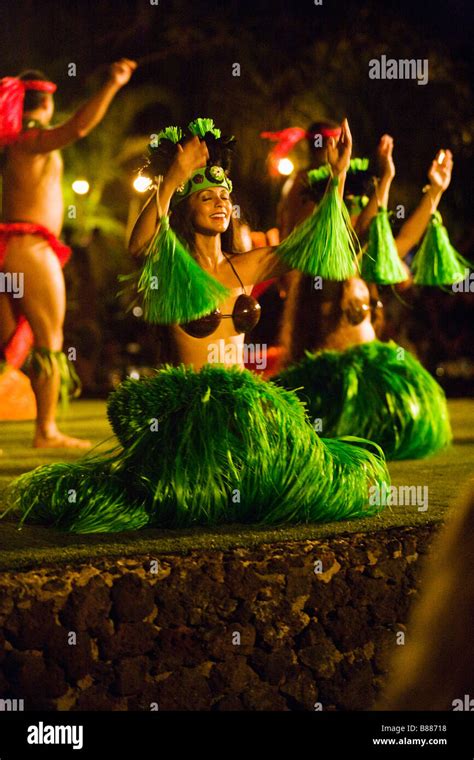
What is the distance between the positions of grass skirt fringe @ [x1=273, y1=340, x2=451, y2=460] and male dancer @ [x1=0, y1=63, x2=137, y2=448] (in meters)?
0.72

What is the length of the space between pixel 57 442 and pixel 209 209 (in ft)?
3.78

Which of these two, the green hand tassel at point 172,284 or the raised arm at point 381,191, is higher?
the raised arm at point 381,191

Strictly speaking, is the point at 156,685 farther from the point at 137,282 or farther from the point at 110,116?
the point at 110,116

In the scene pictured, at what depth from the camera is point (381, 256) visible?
2.99 m

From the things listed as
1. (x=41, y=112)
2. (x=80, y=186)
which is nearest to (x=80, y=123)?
(x=41, y=112)

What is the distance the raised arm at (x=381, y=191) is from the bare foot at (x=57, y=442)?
106 cm

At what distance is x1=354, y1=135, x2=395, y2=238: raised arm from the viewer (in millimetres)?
3021

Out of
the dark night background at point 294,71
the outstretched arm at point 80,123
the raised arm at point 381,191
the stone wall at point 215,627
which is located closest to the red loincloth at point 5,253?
the outstretched arm at point 80,123

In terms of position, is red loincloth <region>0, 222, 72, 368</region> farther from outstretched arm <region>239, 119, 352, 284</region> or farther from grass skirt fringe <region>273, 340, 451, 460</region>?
outstretched arm <region>239, 119, 352, 284</region>

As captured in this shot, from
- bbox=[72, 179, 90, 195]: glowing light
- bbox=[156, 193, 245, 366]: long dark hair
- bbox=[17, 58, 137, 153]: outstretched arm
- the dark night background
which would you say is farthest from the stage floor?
bbox=[72, 179, 90, 195]: glowing light

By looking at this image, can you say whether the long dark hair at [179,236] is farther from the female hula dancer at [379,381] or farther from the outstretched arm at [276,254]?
the female hula dancer at [379,381]

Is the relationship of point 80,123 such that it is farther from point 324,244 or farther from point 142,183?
point 324,244

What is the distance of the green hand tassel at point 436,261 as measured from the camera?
10.3 ft

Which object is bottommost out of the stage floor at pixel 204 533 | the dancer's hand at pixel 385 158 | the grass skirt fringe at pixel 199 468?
the stage floor at pixel 204 533
